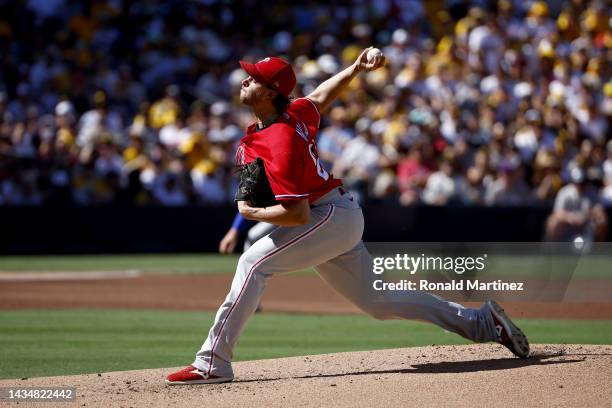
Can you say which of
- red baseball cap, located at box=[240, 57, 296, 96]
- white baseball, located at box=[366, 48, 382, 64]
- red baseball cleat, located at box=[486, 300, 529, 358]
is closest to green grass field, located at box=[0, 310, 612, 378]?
red baseball cleat, located at box=[486, 300, 529, 358]

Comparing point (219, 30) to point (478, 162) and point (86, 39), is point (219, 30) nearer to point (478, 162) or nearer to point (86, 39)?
point (86, 39)

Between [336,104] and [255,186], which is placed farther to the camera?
[336,104]

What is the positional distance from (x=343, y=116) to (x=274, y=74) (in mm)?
12776

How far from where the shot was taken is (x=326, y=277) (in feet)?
21.8

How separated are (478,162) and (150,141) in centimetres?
596

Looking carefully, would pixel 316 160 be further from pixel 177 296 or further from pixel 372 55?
pixel 177 296

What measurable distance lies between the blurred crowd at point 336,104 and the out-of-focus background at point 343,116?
0.03 m

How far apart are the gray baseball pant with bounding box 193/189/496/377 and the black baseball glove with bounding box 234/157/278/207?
0.83 ft

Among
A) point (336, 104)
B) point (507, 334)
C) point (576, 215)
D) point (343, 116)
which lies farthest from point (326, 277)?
point (336, 104)

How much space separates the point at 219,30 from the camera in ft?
72.6

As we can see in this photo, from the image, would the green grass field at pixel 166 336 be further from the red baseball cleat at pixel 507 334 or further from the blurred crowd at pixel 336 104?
the blurred crowd at pixel 336 104

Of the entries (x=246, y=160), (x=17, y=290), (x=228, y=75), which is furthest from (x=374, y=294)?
(x=228, y=75)

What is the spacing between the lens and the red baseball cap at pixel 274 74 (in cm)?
623

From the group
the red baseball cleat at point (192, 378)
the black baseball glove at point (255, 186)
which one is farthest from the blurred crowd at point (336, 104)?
the red baseball cleat at point (192, 378)
